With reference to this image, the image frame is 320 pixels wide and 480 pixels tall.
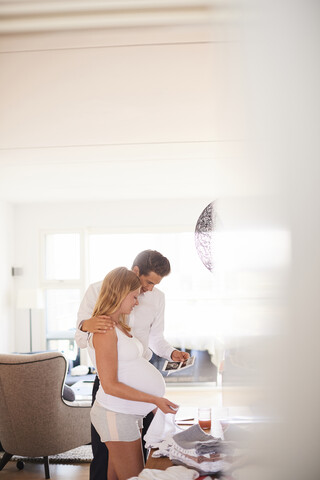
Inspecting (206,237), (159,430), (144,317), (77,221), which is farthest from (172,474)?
(77,221)

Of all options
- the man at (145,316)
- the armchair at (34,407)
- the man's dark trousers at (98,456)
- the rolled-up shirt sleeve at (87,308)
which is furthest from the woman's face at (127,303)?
the armchair at (34,407)

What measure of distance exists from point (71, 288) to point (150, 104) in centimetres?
497

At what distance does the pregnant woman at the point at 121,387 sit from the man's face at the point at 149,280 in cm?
40

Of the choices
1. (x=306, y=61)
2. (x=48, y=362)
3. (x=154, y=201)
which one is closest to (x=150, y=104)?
(x=48, y=362)

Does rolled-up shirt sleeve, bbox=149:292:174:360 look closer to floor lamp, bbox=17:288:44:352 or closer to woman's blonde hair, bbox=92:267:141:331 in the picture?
woman's blonde hair, bbox=92:267:141:331

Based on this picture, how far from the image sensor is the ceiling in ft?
6.83

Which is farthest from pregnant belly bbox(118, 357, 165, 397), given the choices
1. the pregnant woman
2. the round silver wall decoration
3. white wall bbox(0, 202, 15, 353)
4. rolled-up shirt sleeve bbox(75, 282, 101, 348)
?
white wall bbox(0, 202, 15, 353)

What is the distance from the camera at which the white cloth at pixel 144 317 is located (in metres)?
2.43

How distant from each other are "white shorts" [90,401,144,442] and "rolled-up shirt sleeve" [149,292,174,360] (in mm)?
702

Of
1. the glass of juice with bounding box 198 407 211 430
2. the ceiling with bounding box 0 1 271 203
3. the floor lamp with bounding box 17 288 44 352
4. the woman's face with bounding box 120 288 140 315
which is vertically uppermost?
the ceiling with bounding box 0 1 271 203

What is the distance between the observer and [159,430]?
70.7 inches

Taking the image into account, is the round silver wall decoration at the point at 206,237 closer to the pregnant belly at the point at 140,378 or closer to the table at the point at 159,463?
the pregnant belly at the point at 140,378

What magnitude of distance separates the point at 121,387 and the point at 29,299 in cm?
556

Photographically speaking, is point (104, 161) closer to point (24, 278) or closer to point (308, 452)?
point (24, 278)
